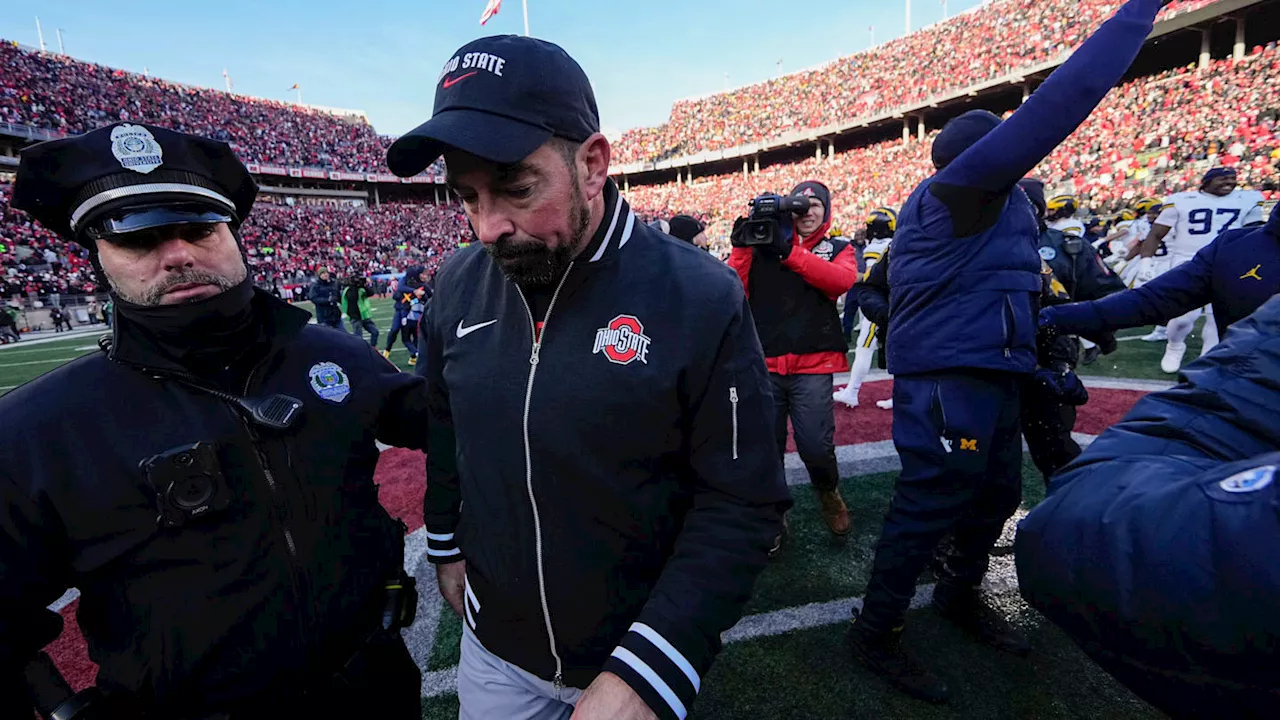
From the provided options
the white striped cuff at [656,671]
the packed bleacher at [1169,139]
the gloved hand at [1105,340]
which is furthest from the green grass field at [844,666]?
the packed bleacher at [1169,139]

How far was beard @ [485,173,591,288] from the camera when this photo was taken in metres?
1.31

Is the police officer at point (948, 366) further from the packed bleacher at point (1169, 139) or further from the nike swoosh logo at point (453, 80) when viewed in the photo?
the packed bleacher at point (1169, 139)

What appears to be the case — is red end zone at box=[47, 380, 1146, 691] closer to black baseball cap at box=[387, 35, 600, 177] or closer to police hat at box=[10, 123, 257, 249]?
police hat at box=[10, 123, 257, 249]

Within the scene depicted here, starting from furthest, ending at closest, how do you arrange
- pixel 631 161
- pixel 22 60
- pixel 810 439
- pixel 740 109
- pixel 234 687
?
pixel 631 161 < pixel 740 109 < pixel 22 60 < pixel 810 439 < pixel 234 687

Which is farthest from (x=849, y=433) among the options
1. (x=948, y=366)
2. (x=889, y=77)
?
(x=889, y=77)

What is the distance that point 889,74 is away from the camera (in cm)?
3688

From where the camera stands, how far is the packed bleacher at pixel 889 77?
1141 inches

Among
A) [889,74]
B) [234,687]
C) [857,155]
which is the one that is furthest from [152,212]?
[889,74]

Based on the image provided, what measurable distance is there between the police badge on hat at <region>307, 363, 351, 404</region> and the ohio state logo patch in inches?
34.3

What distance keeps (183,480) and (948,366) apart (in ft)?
8.16

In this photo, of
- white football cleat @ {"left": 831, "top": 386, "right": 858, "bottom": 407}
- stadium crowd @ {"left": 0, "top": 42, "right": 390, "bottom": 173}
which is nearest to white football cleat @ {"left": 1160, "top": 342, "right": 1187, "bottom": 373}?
white football cleat @ {"left": 831, "top": 386, "right": 858, "bottom": 407}

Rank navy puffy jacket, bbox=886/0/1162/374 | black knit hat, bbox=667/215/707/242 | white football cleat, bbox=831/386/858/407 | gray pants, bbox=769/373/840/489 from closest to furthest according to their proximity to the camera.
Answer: navy puffy jacket, bbox=886/0/1162/374, gray pants, bbox=769/373/840/489, black knit hat, bbox=667/215/707/242, white football cleat, bbox=831/386/858/407

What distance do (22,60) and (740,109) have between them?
154 feet

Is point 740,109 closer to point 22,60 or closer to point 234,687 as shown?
point 22,60
